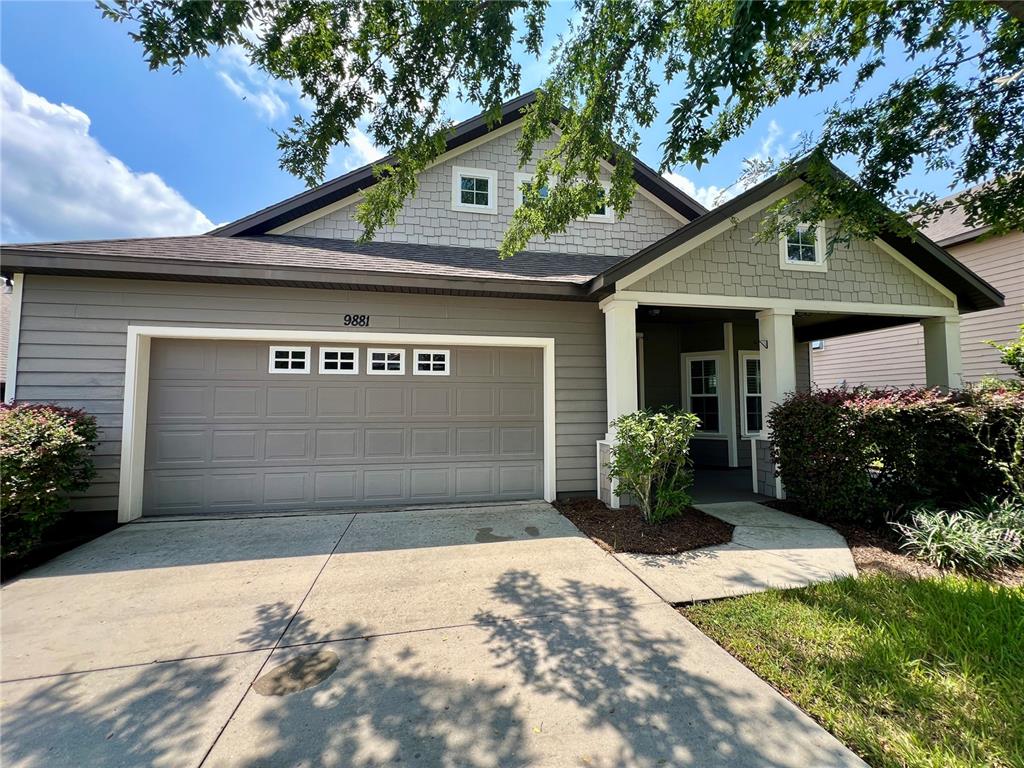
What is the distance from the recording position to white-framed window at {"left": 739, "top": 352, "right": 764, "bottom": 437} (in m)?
9.02

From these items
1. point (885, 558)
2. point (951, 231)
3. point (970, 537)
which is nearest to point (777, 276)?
point (970, 537)

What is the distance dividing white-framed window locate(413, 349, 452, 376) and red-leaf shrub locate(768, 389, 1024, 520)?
4923mm

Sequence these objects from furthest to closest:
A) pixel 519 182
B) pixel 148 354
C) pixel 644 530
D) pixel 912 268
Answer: pixel 519 182 < pixel 912 268 < pixel 148 354 < pixel 644 530

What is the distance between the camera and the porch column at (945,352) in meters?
6.93

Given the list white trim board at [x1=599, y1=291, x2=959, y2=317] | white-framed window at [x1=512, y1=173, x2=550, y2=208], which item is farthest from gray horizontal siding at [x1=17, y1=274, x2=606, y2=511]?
white-framed window at [x1=512, y1=173, x2=550, y2=208]

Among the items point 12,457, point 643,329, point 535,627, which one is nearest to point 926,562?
point 535,627

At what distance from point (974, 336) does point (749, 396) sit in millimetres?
5680

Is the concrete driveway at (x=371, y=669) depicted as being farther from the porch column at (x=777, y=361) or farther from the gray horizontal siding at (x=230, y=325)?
the porch column at (x=777, y=361)

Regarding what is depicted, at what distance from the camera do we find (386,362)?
239 inches

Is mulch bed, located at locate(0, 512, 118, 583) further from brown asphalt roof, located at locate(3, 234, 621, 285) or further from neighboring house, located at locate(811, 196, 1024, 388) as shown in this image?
neighboring house, located at locate(811, 196, 1024, 388)

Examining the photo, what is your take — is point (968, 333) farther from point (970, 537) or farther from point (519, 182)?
point (519, 182)

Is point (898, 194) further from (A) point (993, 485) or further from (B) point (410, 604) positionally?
(B) point (410, 604)

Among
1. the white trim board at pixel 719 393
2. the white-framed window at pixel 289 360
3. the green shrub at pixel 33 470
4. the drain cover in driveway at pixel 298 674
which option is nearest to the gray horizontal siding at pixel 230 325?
the white-framed window at pixel 289 360

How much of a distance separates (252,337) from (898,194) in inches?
335
